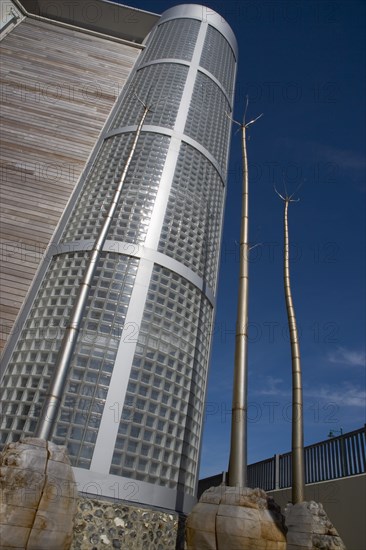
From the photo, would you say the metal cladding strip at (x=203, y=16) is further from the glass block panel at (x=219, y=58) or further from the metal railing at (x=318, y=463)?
the metal railing at (x=318, y=463)

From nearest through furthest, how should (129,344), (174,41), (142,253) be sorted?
1. (129,344)
2. (142,253)
3. (174,41)

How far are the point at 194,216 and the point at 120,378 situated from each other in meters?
4.32

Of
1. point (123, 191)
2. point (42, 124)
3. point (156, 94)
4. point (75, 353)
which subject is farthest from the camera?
point (156, 94)

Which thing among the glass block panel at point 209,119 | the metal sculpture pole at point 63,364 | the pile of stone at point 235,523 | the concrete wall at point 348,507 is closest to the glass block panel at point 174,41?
the glass block panel at point 209,119

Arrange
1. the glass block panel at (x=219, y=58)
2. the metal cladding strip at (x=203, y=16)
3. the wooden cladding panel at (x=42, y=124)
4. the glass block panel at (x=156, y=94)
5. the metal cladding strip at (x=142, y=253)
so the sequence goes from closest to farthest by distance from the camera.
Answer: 1. the metal cladding strip at (x=142, y=253)
2. the wooden cladding panel at (x=42, y=124)
3. the glass block panel at (x=156, y=94)
4. the glass block panel at (x=219, y=58)
5. the metal cladding strip at (x=203, y=16)

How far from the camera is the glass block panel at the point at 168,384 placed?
615 centimetres

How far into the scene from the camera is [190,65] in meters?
13.3

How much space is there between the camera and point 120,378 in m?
6.39

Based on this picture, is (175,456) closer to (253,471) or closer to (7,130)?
(253,471)

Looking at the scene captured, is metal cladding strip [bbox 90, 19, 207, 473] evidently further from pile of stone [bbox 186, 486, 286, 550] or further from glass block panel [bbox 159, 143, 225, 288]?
pile of stone [bbox 186, 486, 286, 550]

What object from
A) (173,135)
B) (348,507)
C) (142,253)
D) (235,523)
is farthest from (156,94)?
(235,523)

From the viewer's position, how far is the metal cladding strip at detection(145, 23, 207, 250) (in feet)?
27.5

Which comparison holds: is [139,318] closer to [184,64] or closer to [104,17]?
[184,64]

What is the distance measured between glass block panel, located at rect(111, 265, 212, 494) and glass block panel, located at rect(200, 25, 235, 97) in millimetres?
8969
